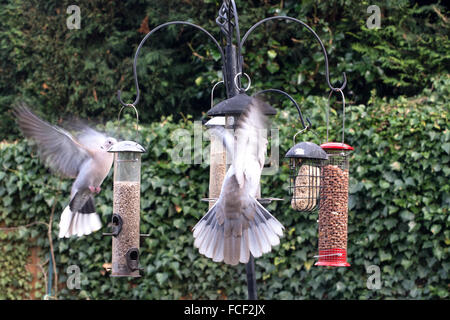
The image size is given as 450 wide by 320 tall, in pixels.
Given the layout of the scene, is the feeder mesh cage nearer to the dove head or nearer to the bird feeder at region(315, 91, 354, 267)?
the bird feeder at region(315, 91, 354, 267)

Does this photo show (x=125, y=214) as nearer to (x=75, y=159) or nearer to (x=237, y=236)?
(x=75, y=159)

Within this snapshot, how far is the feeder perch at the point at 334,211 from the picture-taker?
13.1 ft

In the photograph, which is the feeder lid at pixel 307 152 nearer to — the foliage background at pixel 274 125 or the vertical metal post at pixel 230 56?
the vertical metal post at pixel 230 56

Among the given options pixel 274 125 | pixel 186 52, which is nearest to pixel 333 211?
pixel 274 125

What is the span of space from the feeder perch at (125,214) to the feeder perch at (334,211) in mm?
1216

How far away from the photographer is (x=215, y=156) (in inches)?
173

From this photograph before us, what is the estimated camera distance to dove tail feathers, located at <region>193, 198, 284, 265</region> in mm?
3328

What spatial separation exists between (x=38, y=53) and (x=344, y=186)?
238 inches

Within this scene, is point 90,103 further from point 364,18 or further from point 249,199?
point 249,199

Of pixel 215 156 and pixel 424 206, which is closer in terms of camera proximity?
pixel 215 156

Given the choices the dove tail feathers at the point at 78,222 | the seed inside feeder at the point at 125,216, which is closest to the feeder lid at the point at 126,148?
the seed inside feeder at the point at 125,216

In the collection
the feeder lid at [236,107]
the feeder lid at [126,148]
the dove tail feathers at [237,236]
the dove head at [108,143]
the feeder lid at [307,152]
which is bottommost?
the dove tail feathers at [237,236]
